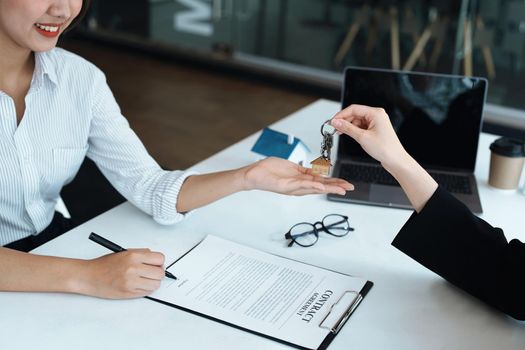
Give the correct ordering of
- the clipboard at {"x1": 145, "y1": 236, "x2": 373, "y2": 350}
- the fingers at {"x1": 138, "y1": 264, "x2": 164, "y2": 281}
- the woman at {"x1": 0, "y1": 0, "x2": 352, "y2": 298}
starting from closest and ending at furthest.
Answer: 1. the clipboard at {"x1": 145, "y1": 236, "x2": 373, "y2": 350}
2. the fingers at {"x1": 138, "y1": 264, "x2": 164, "y2": 281}
3. the woman at {"x1": 0, "y1": 0, "x2": 352, "y2": 298}

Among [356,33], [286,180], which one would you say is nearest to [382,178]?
[286,180]

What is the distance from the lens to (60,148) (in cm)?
161

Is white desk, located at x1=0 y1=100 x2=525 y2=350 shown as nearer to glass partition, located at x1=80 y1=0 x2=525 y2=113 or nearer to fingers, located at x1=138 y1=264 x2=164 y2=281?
fingers, located at x1=138 y1=264 x2=164 y2=281

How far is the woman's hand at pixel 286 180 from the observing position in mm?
1348

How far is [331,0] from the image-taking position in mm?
4934

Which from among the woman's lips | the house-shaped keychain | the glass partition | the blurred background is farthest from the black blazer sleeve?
the glass partition

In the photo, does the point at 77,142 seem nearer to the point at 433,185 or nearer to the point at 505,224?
the point at 433,185

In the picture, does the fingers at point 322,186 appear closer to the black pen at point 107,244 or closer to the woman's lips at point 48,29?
the black pen at point 107,244

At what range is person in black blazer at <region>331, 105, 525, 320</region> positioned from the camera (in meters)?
1.20

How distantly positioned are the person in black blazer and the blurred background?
2479 millimetres

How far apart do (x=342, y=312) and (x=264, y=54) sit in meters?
4.16

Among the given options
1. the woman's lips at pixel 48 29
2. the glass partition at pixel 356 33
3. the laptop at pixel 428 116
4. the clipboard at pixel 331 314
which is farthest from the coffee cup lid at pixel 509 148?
the glass partition at pixel 356 33

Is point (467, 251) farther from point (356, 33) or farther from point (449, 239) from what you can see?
point (356, 33)

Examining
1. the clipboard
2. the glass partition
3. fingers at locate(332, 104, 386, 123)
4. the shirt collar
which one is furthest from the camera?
the glass partition
